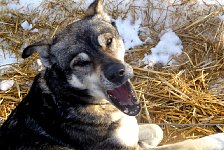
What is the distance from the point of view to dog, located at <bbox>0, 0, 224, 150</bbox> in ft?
12.3

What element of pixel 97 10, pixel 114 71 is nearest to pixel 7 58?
pixel 97 10

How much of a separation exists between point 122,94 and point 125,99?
61mm

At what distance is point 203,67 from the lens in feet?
17.9

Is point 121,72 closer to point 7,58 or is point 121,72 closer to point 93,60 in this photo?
point 93,60

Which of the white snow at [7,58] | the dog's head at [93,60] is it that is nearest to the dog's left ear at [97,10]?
the dog's head at [93,60]

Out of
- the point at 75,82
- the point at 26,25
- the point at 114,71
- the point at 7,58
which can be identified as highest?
the point at 114,71

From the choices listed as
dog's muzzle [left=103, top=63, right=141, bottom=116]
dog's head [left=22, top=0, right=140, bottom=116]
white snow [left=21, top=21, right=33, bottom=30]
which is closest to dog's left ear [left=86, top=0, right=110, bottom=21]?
dog's head [left=22, top=0, right=140, bottom=116]

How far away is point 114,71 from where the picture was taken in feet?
11.7

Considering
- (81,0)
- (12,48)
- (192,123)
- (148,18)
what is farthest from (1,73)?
(192,123)

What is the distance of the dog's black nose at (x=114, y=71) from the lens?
3.57 meters

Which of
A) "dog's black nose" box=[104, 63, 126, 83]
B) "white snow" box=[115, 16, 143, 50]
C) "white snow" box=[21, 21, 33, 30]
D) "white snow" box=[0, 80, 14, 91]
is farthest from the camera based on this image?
"white snow" box=[21, 21, 33, 30]

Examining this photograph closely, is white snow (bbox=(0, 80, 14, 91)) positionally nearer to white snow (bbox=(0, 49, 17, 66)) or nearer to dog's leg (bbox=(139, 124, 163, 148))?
white snow (bbox=(0, 49, 17, 66))

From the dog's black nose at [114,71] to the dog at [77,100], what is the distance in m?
0.05

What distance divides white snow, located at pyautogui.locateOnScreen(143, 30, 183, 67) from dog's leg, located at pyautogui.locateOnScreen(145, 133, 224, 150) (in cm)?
140
